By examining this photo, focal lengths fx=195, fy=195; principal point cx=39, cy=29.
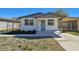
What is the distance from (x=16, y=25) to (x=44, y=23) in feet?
20.2

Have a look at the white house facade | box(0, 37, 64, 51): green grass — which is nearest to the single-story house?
the white house facade

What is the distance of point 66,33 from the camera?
22.5 m

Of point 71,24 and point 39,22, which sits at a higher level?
point 71,24

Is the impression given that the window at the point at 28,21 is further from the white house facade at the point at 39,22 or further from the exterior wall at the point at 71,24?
the exterior wall at the point at 71,24

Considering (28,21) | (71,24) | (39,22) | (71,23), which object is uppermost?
(71,23)

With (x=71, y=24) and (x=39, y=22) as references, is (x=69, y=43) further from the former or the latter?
(x=39, y=22)

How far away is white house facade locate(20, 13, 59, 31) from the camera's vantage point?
26.6 meters

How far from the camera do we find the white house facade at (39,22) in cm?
2661

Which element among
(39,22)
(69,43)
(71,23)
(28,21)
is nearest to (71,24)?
(71,23)

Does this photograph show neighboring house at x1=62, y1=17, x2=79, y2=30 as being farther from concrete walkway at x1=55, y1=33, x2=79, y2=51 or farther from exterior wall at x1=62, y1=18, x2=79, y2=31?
concrete walkway at x1=55, y1=33, x2=79, y2=51

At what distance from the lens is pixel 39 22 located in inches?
1078

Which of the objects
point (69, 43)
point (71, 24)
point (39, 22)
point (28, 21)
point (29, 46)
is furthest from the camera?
point (28, 21)

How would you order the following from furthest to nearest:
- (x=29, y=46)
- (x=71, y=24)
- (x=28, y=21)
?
(x=28, y=21) < (x=71, y=24) < (x=29, y=46)
